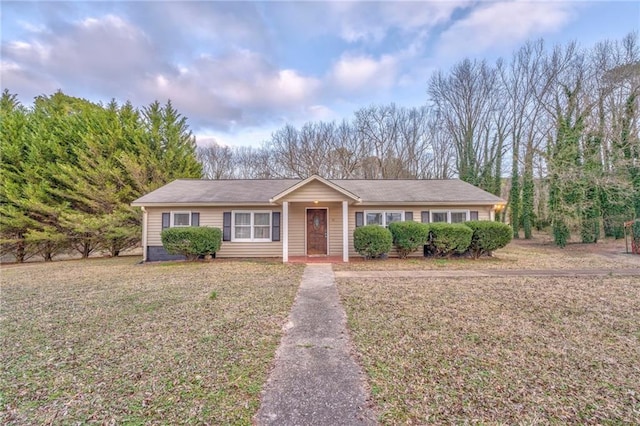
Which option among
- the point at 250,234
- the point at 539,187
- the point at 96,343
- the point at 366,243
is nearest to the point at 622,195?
the point at 539,187

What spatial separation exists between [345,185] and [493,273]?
8090 mm

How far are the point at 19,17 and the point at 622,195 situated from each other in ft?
83.2

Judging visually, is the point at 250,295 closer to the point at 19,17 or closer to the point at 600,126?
the point at 19,17

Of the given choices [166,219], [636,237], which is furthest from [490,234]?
[166,219]

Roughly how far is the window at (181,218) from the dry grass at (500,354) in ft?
28.5

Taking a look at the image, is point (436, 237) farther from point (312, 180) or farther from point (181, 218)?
point (181, 218)

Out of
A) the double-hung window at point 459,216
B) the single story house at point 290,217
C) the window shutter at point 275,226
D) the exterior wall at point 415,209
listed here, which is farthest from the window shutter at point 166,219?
the double-hung window at point 459,216

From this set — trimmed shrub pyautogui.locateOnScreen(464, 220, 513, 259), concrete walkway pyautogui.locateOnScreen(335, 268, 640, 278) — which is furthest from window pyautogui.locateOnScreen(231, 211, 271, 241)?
trimmed shrub pyautogui.locateOnScreen(464, 220, 513, 259)

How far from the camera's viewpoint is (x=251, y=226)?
39.1 feet

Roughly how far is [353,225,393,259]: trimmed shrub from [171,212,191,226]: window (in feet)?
23.6

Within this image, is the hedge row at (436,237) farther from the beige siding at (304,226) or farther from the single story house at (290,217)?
the beige siding at (304,226)

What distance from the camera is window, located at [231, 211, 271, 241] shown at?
11.9 m

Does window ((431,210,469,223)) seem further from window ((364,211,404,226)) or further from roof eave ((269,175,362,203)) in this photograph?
roof eave ((269,175,362,203))

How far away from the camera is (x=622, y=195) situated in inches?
558
